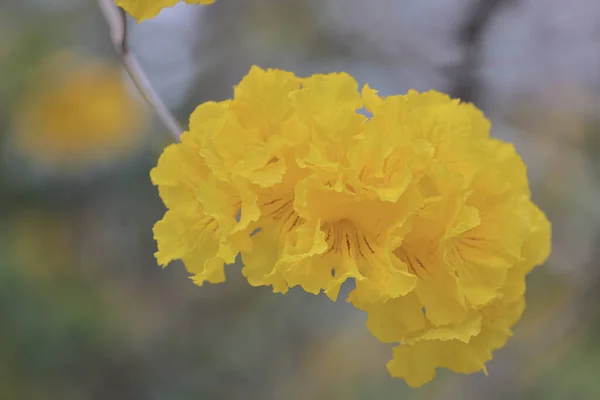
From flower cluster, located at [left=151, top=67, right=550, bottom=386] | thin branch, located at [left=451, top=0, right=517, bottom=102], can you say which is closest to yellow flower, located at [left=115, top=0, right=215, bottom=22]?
flower cluster, located at [left=151, top=67, right=550, bottom=386]

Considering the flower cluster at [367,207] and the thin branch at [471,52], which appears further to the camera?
the thin branch at [471,52]

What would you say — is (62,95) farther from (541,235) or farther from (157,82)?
(541,235)

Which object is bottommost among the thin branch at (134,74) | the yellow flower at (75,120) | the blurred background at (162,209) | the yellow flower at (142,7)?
the blurred background at (162,209)

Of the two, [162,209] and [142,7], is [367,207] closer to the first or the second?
[142,7]

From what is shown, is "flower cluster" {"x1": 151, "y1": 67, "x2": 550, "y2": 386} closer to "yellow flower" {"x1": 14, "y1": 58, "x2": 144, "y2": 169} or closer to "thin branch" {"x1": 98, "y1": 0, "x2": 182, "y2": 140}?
"thin branch" {"x1": 98, "y1": 0, "x2": 182, "y2": 140}

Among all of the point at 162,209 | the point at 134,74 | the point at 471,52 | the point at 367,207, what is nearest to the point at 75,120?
the point at 162,209

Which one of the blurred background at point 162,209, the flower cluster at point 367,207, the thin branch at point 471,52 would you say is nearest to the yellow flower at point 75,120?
the blurred background at point 162,209

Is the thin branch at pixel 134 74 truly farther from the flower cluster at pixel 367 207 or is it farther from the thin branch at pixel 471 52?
the thin branch at pixel 471 52
